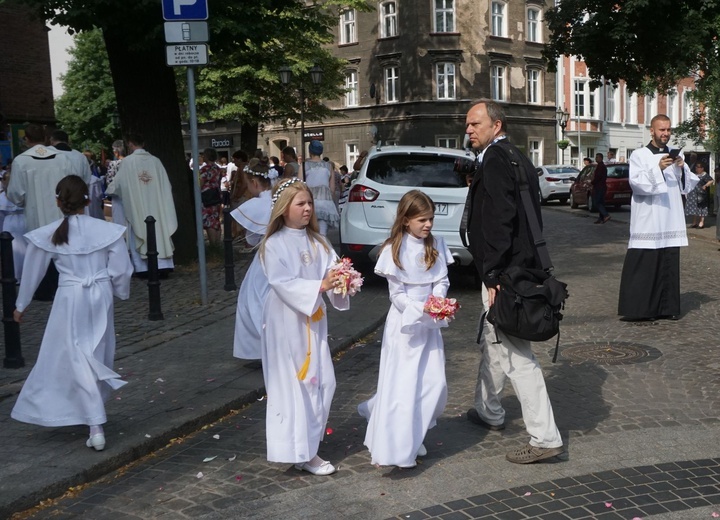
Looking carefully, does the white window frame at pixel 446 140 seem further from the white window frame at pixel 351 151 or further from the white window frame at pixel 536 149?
the white window frame at pixel 536 149

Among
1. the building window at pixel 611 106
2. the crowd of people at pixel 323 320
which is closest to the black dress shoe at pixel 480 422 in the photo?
the crowd of people at pixel 323 320

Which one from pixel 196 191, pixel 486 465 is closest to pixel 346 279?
pixel 486 465

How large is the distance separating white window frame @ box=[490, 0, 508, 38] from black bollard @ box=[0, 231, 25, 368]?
45.7 meters

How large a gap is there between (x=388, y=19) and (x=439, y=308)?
1864 inches

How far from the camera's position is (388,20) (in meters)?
50.1

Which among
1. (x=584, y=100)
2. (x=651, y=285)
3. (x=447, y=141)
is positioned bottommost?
(x=651, y=285)

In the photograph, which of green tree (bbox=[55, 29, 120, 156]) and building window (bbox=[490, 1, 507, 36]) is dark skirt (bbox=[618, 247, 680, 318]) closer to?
building window (bbox=[490, 1, 507, 36])

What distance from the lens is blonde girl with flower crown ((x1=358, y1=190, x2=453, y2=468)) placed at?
15.8ft

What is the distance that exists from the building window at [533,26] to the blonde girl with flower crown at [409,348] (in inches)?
1961

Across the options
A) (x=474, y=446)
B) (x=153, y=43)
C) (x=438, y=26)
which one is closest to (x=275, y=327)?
(x=474, y=446)

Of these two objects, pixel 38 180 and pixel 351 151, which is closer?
pixel 38 180

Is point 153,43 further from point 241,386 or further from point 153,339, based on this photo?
point 241,386

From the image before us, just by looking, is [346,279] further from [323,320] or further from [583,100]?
[583,100]

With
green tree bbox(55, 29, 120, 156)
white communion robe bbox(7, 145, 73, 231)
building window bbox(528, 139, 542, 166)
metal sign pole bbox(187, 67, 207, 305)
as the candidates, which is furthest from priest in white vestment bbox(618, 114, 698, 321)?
green tree bbox(55, 29, 120, 156)
